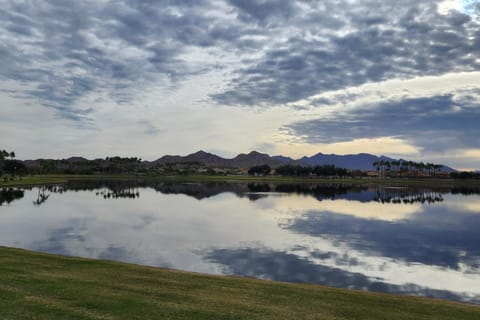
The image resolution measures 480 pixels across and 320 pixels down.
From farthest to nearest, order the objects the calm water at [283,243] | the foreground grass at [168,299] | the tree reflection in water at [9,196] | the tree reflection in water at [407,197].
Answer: the tree reflection in water at [407,197] → the tree reflection in water at [9,196] → the calm water at [283,243] → the foreground grass at [168,299]

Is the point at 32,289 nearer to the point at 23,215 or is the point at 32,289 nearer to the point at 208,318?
the point at 208,318

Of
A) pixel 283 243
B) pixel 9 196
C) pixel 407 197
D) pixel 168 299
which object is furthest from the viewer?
pixel 407 197

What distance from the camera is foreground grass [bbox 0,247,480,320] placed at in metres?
10.5

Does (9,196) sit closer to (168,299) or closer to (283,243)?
(283,243)

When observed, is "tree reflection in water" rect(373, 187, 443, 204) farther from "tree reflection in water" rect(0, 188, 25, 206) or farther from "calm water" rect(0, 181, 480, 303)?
"tree reflection in water" rect(0, 188, 25, 206)

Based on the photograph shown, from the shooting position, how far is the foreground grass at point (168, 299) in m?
10.5

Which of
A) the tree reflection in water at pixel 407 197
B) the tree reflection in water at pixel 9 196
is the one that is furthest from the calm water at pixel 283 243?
the tree reflection in water at pixel 407 197

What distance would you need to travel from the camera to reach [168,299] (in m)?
12.1

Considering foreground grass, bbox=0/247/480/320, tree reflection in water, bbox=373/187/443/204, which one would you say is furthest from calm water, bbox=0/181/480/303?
tree reflection in water, bbox=373/187/443/204

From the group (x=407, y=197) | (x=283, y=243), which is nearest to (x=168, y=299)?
(x=283, y=243)

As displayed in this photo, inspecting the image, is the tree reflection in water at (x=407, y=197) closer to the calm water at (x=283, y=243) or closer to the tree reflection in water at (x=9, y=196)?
the calm water at (x=283, y=243)

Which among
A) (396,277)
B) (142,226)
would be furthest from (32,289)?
(142,226)

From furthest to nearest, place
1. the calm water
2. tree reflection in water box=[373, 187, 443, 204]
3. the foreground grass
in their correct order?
tree reflection in water box=[373, 187, 443, 204]
the calm water
the foreground grass

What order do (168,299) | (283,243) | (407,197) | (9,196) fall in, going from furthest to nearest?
1. (407,197)
2. (9,196)
3. (283,243)
4. (168,299)
